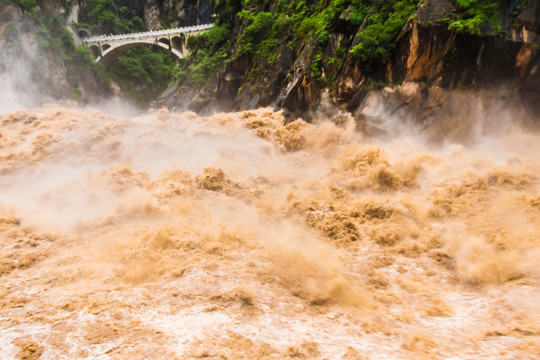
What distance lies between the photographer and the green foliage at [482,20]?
8.80 metres

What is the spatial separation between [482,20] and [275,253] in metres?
8.97

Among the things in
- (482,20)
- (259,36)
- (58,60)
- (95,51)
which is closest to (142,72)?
(95,51)

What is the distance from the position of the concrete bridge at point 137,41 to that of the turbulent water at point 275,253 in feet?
87.0

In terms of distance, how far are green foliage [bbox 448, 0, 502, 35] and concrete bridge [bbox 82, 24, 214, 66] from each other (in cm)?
2756

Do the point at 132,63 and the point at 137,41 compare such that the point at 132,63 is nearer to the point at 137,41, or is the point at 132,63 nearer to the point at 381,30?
the point at 137,41

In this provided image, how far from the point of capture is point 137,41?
117 feet

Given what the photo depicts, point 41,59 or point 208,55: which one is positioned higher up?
point 208,55

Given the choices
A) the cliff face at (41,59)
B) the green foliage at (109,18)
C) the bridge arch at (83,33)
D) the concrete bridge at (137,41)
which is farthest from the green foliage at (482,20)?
the bridge arch at (83,33)

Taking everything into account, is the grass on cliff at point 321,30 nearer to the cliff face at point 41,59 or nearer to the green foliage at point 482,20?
the green foliage at point 482,20

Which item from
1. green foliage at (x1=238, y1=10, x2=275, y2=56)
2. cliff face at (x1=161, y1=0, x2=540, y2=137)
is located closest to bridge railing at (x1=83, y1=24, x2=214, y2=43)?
green foliage at (x1=238, y1=10, x2=275, y2=56)

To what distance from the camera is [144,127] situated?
1295cm

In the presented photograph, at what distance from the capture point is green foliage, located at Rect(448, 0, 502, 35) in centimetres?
880

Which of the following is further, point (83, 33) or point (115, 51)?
point (83, 33)

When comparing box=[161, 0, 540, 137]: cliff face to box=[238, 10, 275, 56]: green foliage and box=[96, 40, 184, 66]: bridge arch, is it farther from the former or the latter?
box=[96, 40, 184, 66]: bridge arch
